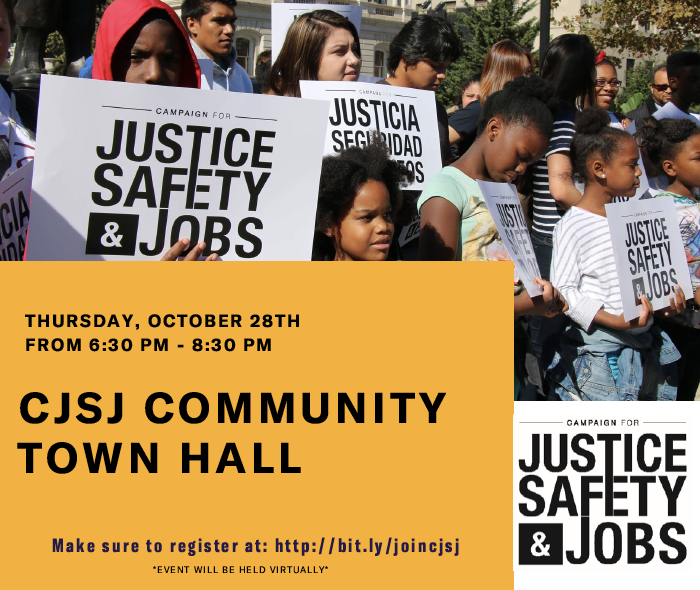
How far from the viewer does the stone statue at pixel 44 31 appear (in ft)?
22.6

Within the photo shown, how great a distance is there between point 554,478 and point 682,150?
3.33 metres

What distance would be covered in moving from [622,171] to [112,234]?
8.93 feet

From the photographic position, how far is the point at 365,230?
124 inches

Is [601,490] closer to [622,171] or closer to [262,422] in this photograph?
[262,422]

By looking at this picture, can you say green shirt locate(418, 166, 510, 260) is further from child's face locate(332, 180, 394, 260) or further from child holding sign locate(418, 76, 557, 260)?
child's face locate(332, 180, 394, 260)

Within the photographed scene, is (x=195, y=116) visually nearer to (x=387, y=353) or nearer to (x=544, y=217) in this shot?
(x=387, y=353)

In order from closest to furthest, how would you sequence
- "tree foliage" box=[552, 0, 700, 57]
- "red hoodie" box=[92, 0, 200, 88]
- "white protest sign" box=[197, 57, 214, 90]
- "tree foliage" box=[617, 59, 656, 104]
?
"red hoodie" box=[92, 0, 200, 88]
"white protest sign" box=[197, 57, 214, 90]
"tree foliage" box=[552, 0, 700, 57]
"tree foliage" box=[617, 59, 656, 104]

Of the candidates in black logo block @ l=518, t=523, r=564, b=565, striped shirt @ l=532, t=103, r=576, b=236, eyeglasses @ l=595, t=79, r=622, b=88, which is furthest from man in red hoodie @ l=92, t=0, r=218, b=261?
eyeglasses @ l=595, t=79, r=622, b=88

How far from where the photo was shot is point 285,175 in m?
2.54

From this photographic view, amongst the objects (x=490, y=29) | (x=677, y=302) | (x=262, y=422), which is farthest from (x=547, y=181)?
(x=490, y=29)

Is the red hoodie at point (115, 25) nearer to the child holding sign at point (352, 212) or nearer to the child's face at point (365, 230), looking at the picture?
the child holding sign at point (352, 212)

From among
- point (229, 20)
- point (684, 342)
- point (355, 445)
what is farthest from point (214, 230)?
point (684, 342)

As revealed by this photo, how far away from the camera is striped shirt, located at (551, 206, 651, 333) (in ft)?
12.8

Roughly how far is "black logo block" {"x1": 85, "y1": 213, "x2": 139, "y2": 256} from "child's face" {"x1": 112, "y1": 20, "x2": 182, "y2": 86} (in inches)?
26.7
